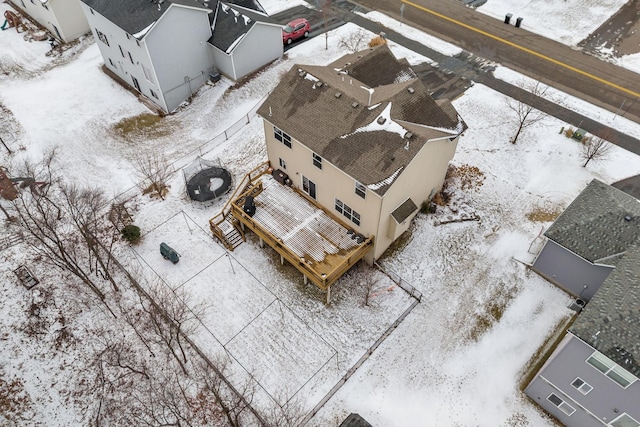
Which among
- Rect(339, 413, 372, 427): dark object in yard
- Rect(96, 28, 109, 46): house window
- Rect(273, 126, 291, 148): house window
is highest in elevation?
Rect(273, 126, 291, 148): house window

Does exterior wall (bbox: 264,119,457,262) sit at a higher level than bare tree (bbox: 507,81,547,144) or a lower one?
higher

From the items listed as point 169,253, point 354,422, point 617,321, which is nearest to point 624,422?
point 617,321

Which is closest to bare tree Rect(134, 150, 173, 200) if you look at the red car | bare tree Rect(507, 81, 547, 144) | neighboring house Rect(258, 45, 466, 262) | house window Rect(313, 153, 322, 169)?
neighboring house Rect(258, 45, 466, 262)

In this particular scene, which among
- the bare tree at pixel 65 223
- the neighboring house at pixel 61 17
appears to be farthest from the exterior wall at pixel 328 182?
the neighboring house at pixel 61 17

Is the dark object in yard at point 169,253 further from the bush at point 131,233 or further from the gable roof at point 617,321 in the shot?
the gable roof at point 617,321

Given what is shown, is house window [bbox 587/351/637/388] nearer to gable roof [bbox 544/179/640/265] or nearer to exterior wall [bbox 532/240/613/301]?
gable roof [bbox 544/179/640/265]

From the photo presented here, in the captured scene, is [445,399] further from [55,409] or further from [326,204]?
[55,409]

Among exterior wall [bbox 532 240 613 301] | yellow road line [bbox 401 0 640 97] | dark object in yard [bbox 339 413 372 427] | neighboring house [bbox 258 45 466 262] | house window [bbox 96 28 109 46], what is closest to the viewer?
dark object in yard [bbox 339 413 372 427]
